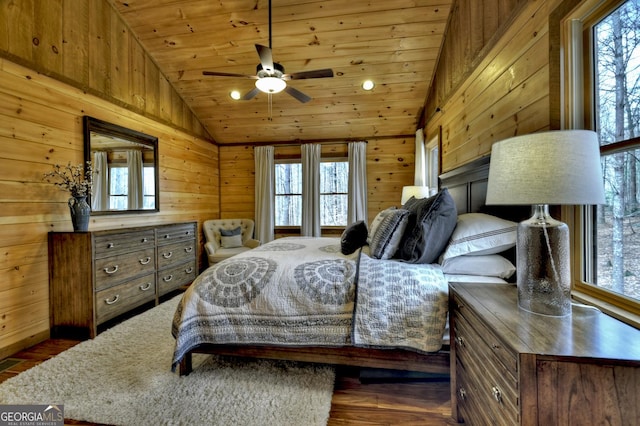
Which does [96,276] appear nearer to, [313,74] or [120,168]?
[120,168]

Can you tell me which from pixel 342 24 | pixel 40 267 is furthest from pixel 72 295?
pixel 342 24

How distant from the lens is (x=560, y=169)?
951 mm

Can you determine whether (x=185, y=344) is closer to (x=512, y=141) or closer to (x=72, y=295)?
(x=72, y=295)

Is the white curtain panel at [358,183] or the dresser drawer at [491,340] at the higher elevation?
the white curtain panel at [358,183]

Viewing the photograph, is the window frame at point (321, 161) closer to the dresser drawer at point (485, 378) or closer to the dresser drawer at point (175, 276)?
the dresser drawer at point (175, 276)

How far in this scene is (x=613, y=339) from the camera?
0.86m

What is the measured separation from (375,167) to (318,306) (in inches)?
143

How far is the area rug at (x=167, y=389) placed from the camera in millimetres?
1508

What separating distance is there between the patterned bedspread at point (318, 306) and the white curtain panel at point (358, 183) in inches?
117

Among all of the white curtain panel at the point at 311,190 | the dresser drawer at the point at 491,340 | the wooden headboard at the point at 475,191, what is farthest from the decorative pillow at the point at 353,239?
the white curtain panel at the point at 311,190

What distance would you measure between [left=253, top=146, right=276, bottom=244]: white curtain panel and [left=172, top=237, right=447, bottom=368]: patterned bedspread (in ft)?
10.5

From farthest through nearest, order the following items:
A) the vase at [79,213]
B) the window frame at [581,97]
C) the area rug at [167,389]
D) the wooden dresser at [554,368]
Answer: the vase at [79,213] → the area rug at [167,389] → the window frame at [581,97] → the wooden dresser at [554,368]

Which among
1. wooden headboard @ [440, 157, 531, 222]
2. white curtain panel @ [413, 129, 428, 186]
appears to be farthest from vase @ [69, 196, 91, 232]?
white curtain panel @ [413, 129, 428, 186]

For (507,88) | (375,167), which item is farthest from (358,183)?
(507,88)
